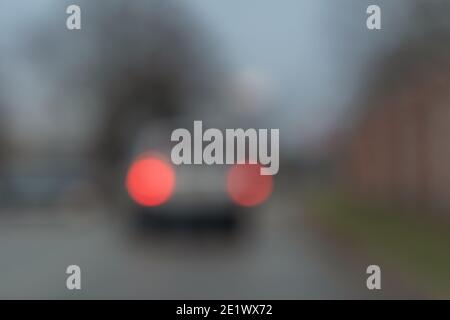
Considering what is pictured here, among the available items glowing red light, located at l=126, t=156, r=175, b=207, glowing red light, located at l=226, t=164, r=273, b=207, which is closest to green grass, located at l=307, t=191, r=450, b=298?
glowing red light, located at l=226, t=164, r=273, b=207

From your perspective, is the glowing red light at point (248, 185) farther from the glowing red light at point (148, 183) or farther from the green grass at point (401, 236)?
the green grass at point (401, 236)

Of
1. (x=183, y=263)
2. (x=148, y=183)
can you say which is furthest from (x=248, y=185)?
(x=183, y=263)

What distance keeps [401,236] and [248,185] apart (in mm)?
1716

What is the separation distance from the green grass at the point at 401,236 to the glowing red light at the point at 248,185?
1152 mm

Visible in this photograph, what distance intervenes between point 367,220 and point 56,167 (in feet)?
13.6

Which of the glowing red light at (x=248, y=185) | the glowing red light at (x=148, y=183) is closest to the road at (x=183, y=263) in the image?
the glowing red light at (x=248, y=185)

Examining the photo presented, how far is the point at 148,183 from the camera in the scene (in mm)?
6258

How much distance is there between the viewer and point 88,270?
15.8 ft

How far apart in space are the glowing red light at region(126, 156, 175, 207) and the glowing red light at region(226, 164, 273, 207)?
2.15 feet

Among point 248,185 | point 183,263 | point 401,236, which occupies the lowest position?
point 183,263

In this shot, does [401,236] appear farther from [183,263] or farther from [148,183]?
[148,183]

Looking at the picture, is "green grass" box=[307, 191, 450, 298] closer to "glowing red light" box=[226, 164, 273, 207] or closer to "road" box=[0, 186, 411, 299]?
"road" box=[0, 186, 411, 299]

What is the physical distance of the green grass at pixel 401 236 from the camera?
15.0ft

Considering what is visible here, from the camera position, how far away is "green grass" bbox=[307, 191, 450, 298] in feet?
15.0
